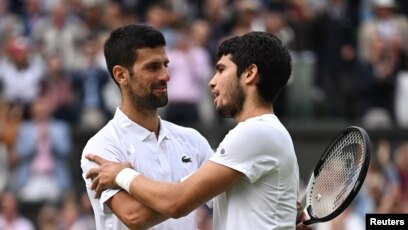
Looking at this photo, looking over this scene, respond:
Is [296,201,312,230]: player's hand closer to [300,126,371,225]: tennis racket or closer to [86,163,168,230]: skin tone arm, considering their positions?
[300,126,371,225]: tennis racket

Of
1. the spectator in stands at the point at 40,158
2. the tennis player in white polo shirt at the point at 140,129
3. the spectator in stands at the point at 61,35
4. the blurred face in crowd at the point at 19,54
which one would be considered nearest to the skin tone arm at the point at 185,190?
the tennis player in white polo shirt at the point at 140,129

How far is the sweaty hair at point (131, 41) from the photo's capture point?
7.30 metres

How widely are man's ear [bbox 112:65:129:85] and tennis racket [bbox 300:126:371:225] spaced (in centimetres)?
120

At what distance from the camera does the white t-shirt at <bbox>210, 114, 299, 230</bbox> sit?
6805mm

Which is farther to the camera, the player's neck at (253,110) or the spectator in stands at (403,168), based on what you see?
the spectator in stands at (403,168)

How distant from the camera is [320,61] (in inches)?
664

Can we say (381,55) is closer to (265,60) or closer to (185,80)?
(185,80)

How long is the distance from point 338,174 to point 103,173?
1278 millimetres

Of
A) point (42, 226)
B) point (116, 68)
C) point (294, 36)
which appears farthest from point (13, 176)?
point (116, 68)

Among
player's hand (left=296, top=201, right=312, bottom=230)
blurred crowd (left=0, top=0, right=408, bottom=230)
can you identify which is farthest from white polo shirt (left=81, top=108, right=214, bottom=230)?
blurred crowd (left=0, top=0, right=408, bottom=230)

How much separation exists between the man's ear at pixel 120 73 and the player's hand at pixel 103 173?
51cm

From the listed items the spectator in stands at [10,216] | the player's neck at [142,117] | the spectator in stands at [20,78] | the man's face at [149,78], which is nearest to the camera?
the man's face at [149,78]

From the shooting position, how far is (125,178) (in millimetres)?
6918

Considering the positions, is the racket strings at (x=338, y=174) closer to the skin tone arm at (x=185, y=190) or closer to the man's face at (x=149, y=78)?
the skin tone arm at (x=185, y=190)
